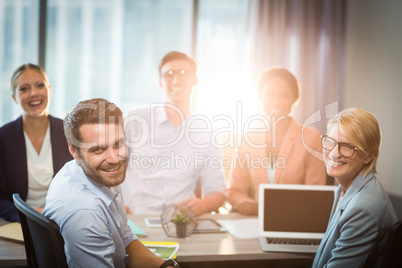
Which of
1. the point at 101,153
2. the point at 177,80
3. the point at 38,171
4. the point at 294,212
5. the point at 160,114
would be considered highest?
the point at 177,80

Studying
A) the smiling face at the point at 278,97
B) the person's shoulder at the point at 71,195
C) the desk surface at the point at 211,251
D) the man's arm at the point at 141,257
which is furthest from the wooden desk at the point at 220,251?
the smiling face at the point at 278,97

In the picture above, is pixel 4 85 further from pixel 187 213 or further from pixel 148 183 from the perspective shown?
pixel 187 213

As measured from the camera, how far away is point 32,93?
229 cm

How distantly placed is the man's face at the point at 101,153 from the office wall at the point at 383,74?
253 cm

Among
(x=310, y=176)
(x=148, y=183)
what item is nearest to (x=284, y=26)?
(x=310, y=176)

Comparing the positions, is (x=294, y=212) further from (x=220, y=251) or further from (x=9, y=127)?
(x=9, y=127)

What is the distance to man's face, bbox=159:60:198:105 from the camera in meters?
2.43

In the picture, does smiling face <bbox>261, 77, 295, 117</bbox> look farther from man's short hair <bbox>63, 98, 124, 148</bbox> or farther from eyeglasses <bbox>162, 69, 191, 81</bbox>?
man's short hair <bbox>63, 98, 124, 148</bbox>

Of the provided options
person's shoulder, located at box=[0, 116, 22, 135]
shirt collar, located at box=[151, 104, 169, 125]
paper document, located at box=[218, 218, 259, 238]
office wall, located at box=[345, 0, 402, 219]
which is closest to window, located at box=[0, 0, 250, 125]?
office wall, located at box=[345, 0, 402, 219]

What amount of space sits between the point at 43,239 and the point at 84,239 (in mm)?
131

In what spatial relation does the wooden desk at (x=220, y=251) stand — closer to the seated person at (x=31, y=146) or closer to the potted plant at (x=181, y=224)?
the potted plant at (x=181, y=224)

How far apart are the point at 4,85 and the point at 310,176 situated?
11.0 feet

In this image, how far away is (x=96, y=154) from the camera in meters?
1.27

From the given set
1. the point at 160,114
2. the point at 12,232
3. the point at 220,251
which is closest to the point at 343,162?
the point at 220,251
